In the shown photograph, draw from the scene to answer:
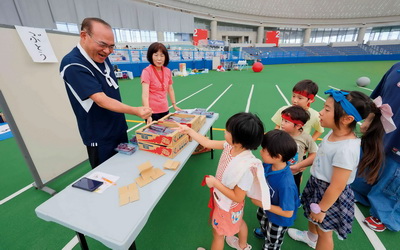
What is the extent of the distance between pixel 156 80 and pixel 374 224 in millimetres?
3263

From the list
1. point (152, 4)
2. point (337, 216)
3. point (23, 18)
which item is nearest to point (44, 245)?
point (337, 216)

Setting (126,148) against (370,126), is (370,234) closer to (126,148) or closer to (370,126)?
(370,126)

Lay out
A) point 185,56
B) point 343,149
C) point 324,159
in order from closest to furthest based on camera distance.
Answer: point 343,149 < point 324,159 < point 185,56

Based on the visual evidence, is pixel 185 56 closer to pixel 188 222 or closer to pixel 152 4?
pixel 152 4

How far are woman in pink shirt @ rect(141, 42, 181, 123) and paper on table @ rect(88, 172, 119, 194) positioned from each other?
99 centimetres

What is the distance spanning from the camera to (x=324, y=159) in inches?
55.2

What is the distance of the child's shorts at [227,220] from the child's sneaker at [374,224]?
177cm

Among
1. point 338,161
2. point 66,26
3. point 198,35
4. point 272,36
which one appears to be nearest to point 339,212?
point 338,161

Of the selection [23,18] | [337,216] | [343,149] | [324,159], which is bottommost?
[337,216]

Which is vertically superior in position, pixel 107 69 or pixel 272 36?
pixel 272 36

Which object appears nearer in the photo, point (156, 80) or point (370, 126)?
point (370, 126)

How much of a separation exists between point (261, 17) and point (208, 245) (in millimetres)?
38872

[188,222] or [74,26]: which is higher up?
[74,26]

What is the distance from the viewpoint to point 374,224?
6.57 feet
